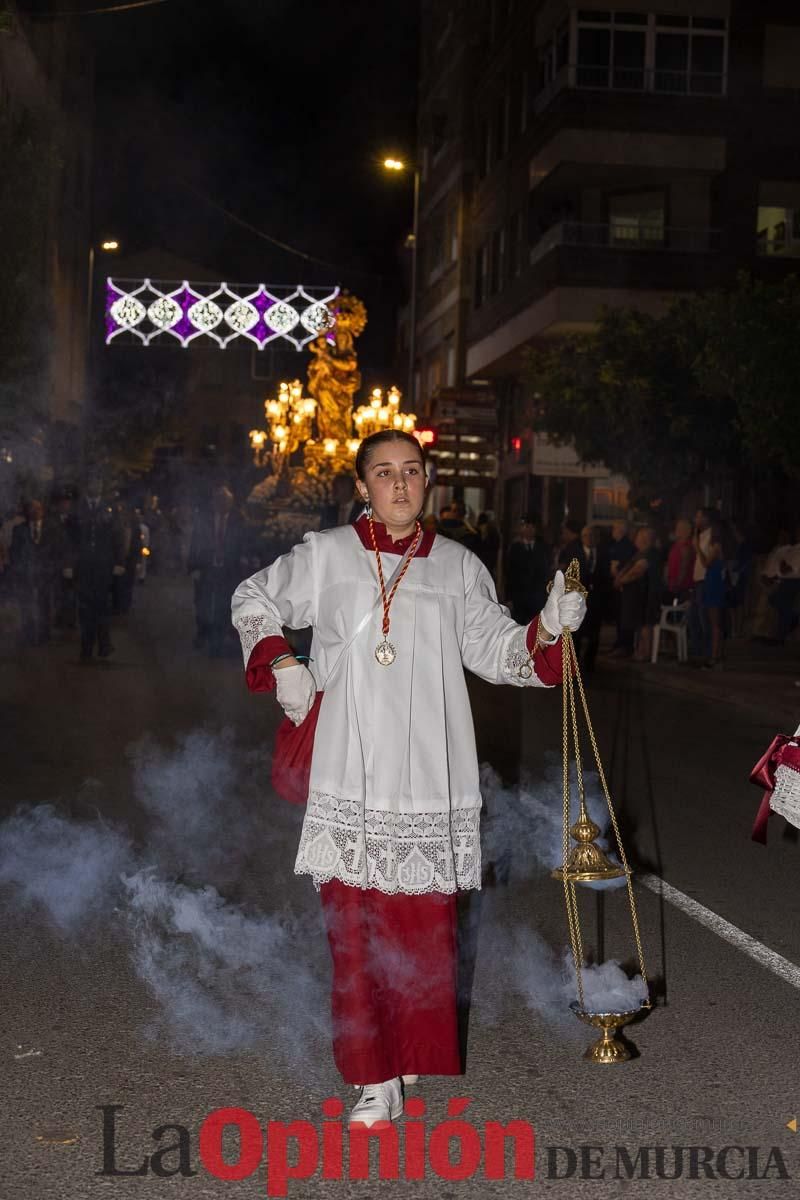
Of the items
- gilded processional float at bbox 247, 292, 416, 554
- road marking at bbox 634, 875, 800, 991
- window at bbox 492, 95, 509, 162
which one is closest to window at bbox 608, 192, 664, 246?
gilded processional float at bbox 247, 292, 416, 554

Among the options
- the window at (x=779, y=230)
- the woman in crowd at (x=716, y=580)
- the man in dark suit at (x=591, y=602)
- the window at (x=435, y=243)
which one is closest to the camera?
the woman in crowd at (x=716, y=580)

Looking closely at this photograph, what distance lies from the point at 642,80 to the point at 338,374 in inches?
408

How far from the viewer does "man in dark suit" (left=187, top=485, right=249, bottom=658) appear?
63.4ft

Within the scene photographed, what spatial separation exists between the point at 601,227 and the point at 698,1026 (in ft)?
99.8

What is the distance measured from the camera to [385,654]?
13.9 feet

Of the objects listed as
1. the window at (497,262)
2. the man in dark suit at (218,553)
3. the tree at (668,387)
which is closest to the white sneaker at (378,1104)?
the man in dark suit at (218,553)

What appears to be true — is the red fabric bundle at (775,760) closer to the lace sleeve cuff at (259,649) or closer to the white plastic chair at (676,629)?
the lace sleeve cuff at (259,649)

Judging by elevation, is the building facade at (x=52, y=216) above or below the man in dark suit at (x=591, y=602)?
above

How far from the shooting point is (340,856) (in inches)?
167

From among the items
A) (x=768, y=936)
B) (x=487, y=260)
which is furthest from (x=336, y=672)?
(x=487, y=260)

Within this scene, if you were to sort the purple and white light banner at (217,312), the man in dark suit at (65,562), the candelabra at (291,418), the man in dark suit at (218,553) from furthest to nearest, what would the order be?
the candelabra at (291,418), the purple and white light banner at (217,312), the man in dark suit at (65,562), the man in dark suit at (218,553)

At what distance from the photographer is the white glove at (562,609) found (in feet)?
13.8

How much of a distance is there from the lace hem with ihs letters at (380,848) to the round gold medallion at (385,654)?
38 centimetres

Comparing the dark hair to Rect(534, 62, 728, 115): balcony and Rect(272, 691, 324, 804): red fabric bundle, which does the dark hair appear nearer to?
Rect(272, 691, 324, 804): red fabric bundle
